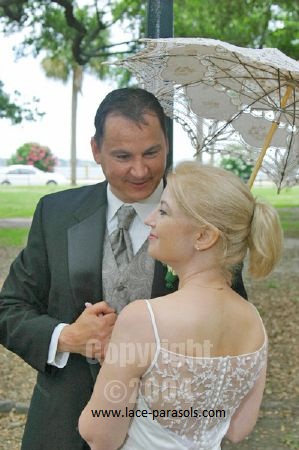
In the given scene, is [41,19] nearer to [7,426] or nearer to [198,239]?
[7,426]

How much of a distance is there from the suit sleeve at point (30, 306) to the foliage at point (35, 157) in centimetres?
5566

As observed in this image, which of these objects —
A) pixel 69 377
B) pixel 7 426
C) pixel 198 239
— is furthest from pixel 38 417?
pixel 7 426

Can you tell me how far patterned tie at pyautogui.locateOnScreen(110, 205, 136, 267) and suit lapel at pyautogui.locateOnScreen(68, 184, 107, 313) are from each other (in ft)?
0.15

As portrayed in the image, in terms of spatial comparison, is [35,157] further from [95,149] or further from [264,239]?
[264,239]

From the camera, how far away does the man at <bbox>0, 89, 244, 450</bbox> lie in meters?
2.19

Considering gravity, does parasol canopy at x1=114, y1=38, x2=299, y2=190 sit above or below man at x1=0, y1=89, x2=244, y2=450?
above

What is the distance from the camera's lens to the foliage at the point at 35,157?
57.3m

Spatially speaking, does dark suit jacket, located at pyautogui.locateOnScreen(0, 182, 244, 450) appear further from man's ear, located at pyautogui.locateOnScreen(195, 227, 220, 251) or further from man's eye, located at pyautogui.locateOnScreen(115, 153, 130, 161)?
man's ear, located at pyautogui.locateOnScreen(195, 227, 220, 251)

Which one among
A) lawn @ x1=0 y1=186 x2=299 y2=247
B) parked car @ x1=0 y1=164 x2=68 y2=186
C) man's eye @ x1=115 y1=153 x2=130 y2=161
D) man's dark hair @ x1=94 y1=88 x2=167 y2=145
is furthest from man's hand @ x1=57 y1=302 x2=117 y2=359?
parked car @ x1=0 y1=164 x2=68 y2=186

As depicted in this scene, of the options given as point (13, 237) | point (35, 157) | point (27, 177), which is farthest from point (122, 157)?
point (35, 157)

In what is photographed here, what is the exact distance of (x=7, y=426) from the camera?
511 cm

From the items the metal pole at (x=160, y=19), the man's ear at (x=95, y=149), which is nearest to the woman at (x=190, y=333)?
the man's ear at (x=95, y=149)

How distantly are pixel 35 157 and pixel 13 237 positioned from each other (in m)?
41.7

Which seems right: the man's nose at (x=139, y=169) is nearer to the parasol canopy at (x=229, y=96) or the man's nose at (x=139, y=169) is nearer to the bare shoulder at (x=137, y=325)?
the parasol canopy at (x=229, y=96)
